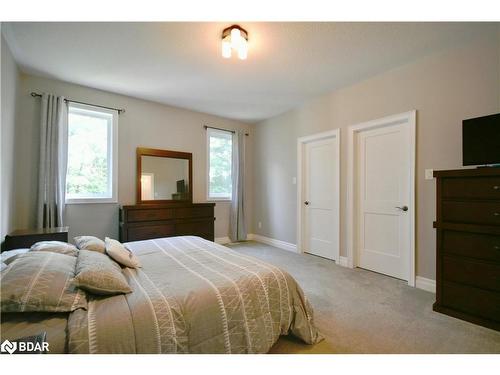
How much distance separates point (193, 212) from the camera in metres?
3.91

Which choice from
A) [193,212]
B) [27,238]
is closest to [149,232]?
[193,212]

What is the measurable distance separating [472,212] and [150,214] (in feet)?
12.2

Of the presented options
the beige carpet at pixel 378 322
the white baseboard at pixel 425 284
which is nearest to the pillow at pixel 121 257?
the beige carpet at pixel 378 322

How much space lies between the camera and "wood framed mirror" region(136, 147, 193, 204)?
3.74 m

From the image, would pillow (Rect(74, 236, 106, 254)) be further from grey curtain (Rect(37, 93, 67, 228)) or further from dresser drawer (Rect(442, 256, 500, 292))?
dresser drawer (Rect(442, 256, 500, 292))

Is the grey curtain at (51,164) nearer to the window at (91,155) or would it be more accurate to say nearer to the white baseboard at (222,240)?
the window at (91,155)

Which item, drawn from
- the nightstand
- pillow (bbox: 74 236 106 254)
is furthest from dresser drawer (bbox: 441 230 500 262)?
the nightstand

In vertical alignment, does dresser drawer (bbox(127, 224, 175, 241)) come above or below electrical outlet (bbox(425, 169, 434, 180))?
below

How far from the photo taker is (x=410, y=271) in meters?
2.65

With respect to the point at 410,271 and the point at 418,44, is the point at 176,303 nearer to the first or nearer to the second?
the point at 410,271

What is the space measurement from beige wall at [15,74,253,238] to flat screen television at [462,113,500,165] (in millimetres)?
3636

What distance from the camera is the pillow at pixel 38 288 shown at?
97 cm

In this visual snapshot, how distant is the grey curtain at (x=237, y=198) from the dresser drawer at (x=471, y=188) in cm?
336

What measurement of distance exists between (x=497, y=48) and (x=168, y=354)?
3525mm
